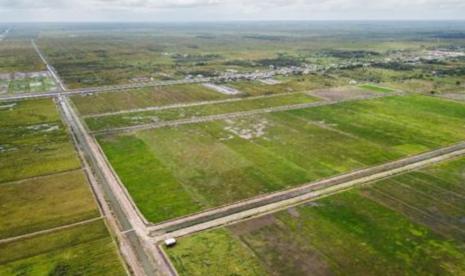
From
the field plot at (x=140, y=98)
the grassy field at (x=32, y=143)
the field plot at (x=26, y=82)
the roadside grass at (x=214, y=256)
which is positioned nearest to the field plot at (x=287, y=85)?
the field plot at (x=140, y=98)

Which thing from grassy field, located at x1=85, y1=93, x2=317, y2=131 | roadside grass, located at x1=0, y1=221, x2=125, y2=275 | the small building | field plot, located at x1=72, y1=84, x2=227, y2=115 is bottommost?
field plot, located at x1=72, y1=84, x2=227, y2=115

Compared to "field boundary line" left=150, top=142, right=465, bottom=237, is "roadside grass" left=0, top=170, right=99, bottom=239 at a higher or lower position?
lower

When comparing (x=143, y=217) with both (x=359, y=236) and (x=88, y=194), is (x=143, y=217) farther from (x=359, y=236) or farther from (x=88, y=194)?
(x=359, y=236)

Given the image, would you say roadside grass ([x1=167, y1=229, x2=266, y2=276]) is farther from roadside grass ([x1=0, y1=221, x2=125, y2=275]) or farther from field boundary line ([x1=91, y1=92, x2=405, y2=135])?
field boundary line ([x1=91, y1=92, x2=405, y2=135])

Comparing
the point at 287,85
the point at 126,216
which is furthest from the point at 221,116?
the point at 126,216

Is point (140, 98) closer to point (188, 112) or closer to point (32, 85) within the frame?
point (188, 112)

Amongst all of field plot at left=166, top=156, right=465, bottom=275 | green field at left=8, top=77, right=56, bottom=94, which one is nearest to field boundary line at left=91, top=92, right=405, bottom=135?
field plot at left=166, top=156, right=465, bottom=275

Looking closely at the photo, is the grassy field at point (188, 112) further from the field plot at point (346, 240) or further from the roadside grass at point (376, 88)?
the field plot at point (346, 240)

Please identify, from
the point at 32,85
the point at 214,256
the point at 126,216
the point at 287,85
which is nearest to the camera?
the point at 214,256
